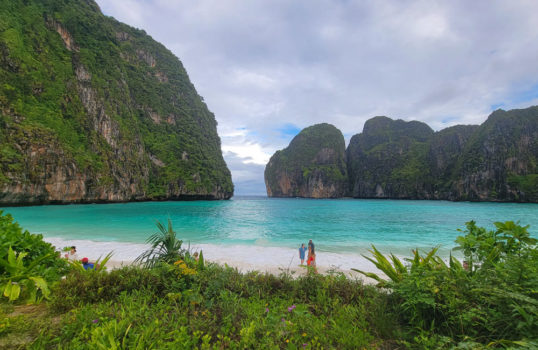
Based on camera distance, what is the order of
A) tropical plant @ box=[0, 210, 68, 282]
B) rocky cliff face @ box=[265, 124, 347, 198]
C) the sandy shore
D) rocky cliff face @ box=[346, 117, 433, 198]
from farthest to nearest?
rocky cliff face @ box=[265, 124, 347, 198], rocky cliff face @ box=[346, 117, 433, 198], the sandy shore, tropical plant @ box=[0, 210, 68, 282]

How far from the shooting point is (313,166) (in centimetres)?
14425

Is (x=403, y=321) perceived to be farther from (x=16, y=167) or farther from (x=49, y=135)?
(x=49, y=135)

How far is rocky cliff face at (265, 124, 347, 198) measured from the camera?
137000 millimetres

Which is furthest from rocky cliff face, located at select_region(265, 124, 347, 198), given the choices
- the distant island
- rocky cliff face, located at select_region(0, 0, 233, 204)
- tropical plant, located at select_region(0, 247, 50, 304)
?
tropical plant, located at select_region(0, 247, 50, 304)

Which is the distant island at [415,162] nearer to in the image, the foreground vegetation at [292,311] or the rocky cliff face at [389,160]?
the rocky cliff face at [389,160]

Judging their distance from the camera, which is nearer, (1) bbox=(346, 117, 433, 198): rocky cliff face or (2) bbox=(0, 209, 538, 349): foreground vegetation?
(2) bbox=(0, 209, 538, 349): foreground vegetation

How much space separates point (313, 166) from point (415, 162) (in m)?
57.4

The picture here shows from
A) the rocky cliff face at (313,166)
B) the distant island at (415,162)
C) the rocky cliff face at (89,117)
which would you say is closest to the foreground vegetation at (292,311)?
the rocky cliff face at (89,117)

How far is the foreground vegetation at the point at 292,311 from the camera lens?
2.02 meters

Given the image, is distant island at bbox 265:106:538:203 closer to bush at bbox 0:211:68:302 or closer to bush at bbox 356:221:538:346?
bush at bbox 356:221:538:346

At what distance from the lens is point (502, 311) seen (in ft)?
6.78

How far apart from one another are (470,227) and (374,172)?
14180cm

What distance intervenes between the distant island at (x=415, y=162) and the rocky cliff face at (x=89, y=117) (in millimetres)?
73113

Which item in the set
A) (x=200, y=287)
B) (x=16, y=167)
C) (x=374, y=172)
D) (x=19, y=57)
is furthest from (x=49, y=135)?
(x=374, y=172)
